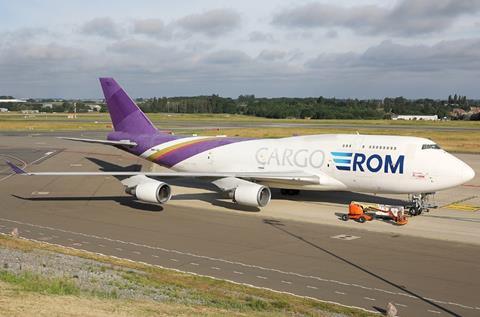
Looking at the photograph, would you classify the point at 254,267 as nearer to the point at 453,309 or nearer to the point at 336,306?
the point at 336,306

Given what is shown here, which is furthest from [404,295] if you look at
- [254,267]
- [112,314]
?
[112,314]

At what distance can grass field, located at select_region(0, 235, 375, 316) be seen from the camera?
1357cm

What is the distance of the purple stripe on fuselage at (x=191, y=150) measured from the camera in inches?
1412

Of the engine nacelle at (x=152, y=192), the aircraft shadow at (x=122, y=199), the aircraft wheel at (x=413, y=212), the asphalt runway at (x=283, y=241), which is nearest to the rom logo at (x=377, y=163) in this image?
the aircraft wheel at (x=413, y=212)

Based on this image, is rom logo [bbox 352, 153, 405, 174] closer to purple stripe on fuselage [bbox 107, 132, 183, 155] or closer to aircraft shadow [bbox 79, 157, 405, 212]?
aircraft shadow [bbox 79, 157, 405, 212]

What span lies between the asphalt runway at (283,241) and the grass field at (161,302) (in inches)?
48.0

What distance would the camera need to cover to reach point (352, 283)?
18.0 m

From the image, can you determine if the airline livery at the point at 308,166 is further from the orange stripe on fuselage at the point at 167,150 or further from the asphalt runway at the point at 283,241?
the asphalt runway at the point at 283,241

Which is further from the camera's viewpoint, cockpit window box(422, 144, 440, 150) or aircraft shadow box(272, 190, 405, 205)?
aircraft shadow box(272, 190, 405, 205)

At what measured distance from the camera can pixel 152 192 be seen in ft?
98.9

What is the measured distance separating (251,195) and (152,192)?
5.35 metres

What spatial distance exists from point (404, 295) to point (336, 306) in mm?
2707

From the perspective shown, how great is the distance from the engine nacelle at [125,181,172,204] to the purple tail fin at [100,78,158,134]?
9.11m

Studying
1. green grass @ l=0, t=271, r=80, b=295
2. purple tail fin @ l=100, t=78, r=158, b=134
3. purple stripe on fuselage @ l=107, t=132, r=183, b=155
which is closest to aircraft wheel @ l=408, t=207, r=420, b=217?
purple stripe on fuselage @ l=107, t=132, r=183, b=155
